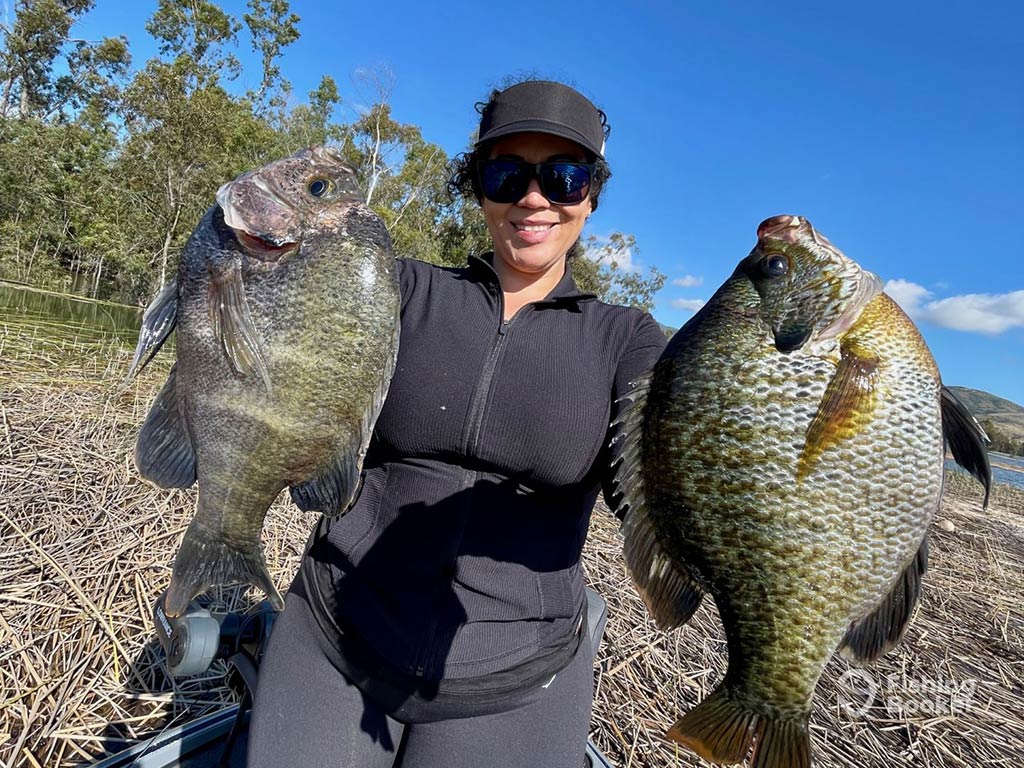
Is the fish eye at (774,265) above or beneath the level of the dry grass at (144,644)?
above

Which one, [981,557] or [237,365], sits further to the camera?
[981,557]

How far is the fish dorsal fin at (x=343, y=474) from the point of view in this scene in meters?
1.66

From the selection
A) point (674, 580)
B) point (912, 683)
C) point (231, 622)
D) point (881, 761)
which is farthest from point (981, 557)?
point (231, 622)

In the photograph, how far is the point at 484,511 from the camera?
1.81m

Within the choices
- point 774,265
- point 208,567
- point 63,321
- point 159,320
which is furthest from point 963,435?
point 63,321

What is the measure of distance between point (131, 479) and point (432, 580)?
3.92 m

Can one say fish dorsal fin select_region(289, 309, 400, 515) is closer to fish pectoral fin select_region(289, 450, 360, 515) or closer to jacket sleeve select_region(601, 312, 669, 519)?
fish pectoral fin select_region(289, 450, 360, 515)

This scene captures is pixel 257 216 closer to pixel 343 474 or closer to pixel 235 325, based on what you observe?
pixel 235 325

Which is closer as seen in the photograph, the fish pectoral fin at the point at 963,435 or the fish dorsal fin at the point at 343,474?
the fish pectoral fin at the point at 963,435

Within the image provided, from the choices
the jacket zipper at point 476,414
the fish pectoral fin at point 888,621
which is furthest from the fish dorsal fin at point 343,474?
the fish pectoral fin at point 888,621

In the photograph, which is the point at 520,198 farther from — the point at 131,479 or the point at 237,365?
the point at 131,479

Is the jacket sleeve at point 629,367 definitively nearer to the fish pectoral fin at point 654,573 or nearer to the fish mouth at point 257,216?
the fish pectoral fin at point 654,573

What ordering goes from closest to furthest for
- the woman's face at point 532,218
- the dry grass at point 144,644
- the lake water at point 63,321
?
the woman's face at point 532,218, the dry grass at point 144,644, the lake water at point 63,321

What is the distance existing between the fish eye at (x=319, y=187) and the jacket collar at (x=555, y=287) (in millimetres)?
609
